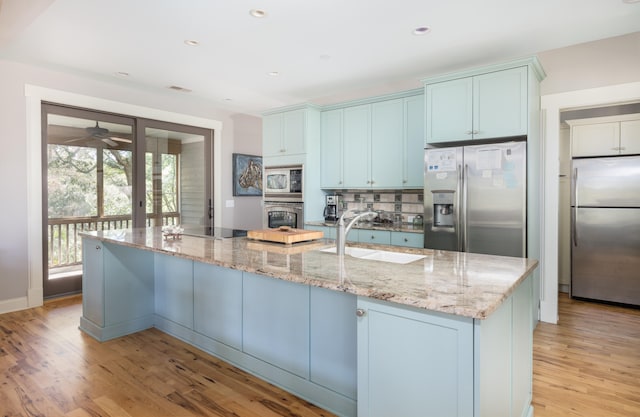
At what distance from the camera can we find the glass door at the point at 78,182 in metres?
4.16

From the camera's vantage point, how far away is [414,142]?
4.05m

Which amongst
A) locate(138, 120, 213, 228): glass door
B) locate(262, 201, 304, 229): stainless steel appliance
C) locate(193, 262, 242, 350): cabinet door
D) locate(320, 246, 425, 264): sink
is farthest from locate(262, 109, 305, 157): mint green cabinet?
locate(320, 246, 425, 264): sink

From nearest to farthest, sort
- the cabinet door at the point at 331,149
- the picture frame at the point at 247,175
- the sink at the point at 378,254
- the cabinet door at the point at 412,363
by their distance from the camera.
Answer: the cabinet door at the point at 412,363 → the sink at the point at 378,254 → the cabinet door at the point at 331,149 → the picture frame at the point at 247,175

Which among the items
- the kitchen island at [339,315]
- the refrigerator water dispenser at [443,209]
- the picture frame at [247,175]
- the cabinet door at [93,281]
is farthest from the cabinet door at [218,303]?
the picture frame at [247,175]

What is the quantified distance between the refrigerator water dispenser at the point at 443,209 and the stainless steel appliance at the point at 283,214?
173 cm

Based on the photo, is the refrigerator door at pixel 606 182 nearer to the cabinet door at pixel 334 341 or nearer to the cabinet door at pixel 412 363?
the cabinet door at pixel 334 341

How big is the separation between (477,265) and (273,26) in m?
2.36

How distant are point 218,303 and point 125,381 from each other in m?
0.72

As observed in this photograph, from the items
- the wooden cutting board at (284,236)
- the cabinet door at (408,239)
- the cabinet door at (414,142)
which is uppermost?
the cabinet door at (414,142)

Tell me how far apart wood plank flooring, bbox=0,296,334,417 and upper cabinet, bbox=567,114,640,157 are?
412 centimetres

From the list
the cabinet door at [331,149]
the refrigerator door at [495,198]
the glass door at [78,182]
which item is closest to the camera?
the refrigerator door at [495,198]

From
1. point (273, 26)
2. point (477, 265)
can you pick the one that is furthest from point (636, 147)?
point (273, 26)

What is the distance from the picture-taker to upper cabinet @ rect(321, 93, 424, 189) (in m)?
4.06

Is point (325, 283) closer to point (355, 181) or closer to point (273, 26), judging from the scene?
point (273, 26)
